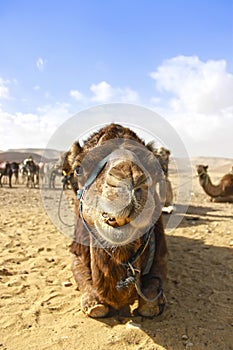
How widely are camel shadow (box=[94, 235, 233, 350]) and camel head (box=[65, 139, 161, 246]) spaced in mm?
1063

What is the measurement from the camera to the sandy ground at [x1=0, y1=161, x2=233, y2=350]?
10.5 feet

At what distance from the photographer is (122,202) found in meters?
2.56

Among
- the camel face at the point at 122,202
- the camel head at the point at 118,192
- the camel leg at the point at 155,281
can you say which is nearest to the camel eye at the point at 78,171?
the camel head at the point at 118,192

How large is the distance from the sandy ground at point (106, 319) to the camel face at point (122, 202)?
1038 millimetres

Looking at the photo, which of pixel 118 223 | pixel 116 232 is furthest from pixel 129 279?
pixel 118 223

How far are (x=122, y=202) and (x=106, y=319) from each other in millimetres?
1625

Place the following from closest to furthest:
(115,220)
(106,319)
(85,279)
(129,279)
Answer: (115,220) < (129,279) < (106,319) < (85,279)

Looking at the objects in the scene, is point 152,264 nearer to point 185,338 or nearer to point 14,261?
point 185,338

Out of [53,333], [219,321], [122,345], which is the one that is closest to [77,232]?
[53,333]

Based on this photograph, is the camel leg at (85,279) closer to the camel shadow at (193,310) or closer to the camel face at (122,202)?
the camel shadow at (193,310)

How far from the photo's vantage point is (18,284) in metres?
4.63

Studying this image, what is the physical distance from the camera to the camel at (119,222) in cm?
264

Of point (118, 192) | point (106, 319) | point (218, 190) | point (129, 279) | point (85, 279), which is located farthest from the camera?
point (218, 190)

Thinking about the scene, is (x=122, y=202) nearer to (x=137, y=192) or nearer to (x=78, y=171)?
(x=137, y=192)
